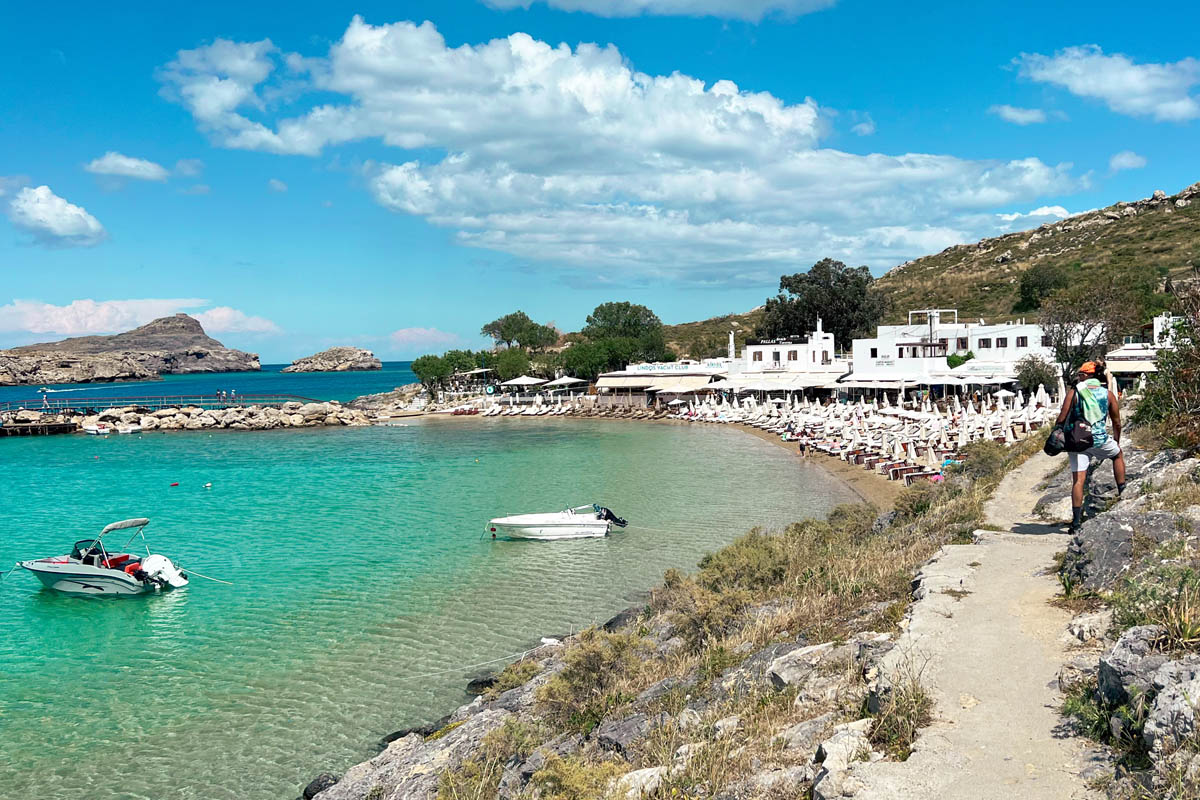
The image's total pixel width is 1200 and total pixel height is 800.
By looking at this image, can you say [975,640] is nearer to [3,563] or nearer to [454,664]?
[454,664]

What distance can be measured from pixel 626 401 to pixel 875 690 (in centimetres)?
5593

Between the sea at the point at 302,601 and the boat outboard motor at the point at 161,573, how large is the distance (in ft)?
1.15

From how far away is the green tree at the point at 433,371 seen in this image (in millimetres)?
77125

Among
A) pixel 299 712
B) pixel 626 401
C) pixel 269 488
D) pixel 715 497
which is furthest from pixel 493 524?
pixel 626 401

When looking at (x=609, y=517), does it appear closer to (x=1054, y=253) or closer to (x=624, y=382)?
(x=624, y=382)

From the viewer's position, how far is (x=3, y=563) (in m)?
20.0

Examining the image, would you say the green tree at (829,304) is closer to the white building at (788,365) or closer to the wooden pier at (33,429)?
the white building at (788,365)

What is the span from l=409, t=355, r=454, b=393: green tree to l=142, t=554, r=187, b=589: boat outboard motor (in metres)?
60.5

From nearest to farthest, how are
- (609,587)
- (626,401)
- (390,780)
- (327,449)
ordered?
(390,780) → (609,587) → (327,449) → (626,401)

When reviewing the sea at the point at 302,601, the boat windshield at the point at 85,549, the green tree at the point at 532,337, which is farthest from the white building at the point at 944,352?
the green tree at the point at 532,337

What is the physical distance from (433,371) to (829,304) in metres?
39.5

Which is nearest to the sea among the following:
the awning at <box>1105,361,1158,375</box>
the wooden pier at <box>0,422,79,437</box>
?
the awning at <box>1105,361,1158,375</box>

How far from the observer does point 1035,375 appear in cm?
3975

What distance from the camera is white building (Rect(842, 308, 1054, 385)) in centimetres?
4456
